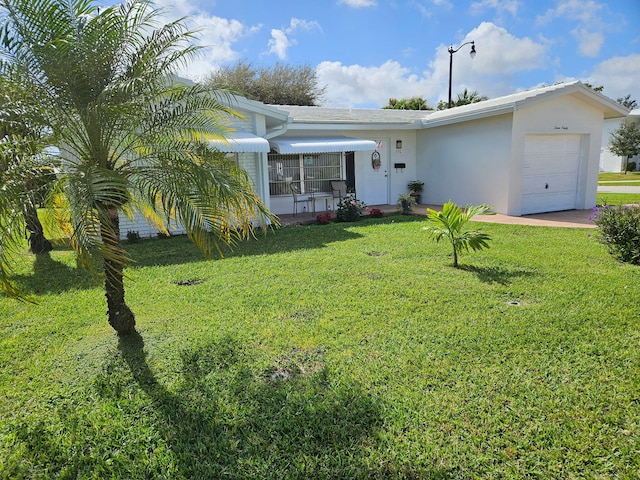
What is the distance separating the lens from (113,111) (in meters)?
4.93

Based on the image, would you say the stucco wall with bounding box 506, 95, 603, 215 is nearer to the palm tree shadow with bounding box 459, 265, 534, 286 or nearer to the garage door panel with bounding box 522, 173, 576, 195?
the garage door panel with bounding box 522, 173, 576, 195

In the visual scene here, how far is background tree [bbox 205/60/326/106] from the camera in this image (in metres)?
41.5

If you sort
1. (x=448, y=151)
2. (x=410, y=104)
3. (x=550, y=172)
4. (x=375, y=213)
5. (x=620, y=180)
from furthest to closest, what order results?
(x=410, y=104) → (x=620, y=180) → (x=448, y=151) → (x=550, y=172) → (x=375, y=213)

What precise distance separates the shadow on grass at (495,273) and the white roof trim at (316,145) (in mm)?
9554

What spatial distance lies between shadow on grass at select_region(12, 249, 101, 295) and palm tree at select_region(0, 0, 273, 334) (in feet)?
12.8

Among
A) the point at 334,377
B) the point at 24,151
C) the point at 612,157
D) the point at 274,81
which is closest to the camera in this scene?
the point at 334,377

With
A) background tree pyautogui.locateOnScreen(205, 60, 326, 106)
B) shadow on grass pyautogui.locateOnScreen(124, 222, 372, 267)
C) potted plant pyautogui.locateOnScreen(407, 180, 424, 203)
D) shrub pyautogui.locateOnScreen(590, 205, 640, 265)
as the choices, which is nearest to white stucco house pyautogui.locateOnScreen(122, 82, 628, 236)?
potted plant pyautogui.locateOnScreen(407, 180, 424, 203)

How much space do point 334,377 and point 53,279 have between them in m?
8.20

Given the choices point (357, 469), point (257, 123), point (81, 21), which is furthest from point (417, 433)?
point (257, 123)

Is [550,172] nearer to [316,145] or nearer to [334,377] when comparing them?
[316,145]

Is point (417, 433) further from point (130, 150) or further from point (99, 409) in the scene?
Result: point (130, 150)

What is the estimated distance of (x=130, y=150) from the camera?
20.0ft

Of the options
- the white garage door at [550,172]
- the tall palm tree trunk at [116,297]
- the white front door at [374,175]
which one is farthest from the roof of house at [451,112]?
the tall palm tree trunk at [116,297]

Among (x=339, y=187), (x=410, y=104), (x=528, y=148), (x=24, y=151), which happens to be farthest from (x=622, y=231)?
(x=410, y=104)
